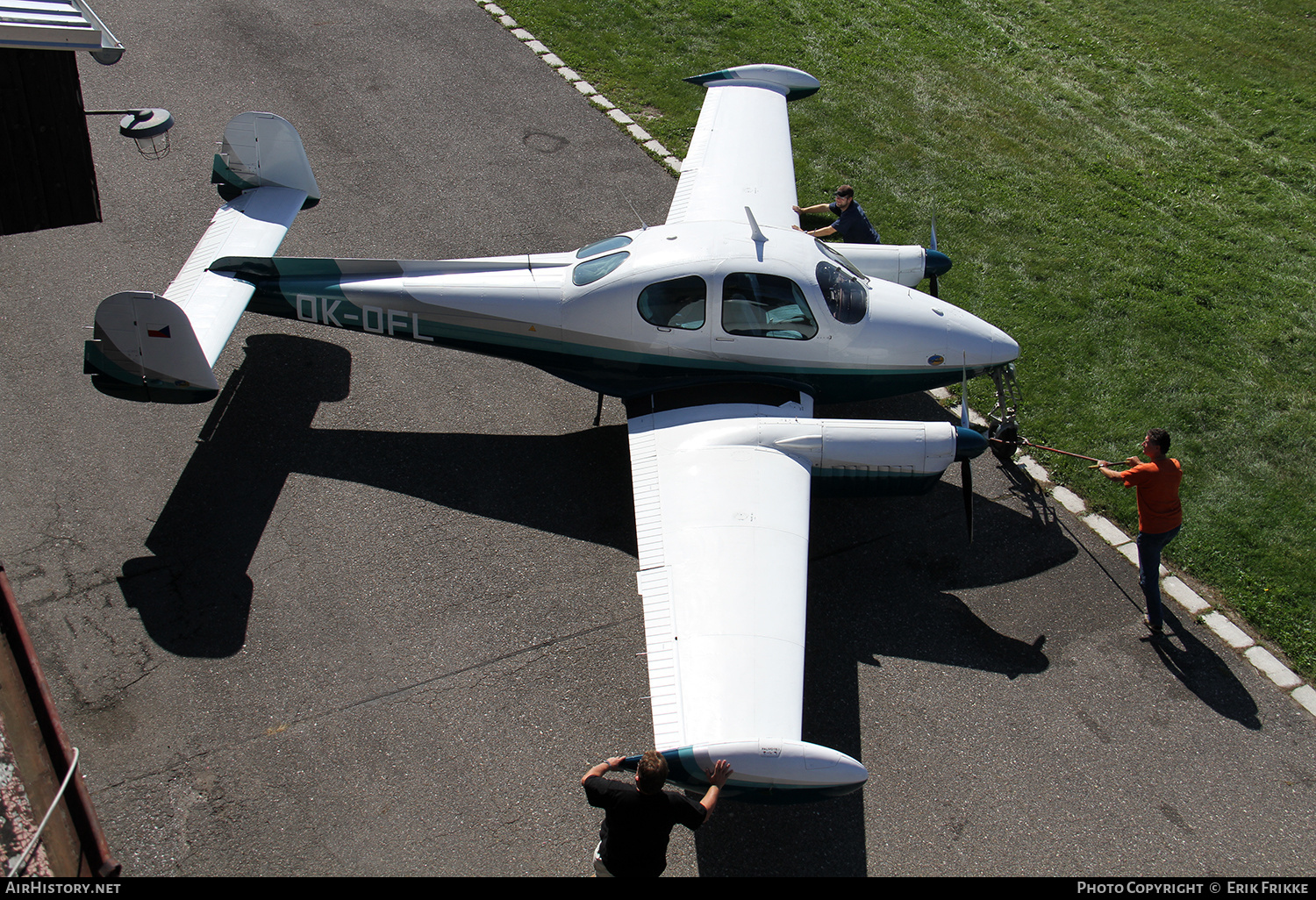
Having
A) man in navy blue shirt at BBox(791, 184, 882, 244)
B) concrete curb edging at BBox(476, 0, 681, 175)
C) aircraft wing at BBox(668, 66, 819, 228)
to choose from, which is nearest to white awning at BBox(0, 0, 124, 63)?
aircraft wing at BBox(668, 66, 819, 228)

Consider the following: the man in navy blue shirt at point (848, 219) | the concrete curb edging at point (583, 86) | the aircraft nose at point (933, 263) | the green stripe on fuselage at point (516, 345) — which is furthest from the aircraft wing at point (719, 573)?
the concrete curb edging at point (583, 86)

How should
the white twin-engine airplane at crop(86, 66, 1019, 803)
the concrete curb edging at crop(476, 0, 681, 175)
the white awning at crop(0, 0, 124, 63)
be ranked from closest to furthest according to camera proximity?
1. the white awning at crop(0, 0, 124, 63)
2. the white twin-engine airplane at crop(86, 66, 1019, 803)
3. the concrete curb edging at crop(476, 0, 681, 175)

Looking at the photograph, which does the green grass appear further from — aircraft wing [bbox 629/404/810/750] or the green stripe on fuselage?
aircraft wing [bbox 629/404/810/750]

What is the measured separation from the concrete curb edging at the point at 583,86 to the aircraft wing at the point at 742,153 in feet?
4.65

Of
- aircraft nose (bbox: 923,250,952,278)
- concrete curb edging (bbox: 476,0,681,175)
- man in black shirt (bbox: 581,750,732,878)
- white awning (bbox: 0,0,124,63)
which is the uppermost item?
white awning (bbox: 0,0,124,63)

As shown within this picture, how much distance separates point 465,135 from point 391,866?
12157 mm

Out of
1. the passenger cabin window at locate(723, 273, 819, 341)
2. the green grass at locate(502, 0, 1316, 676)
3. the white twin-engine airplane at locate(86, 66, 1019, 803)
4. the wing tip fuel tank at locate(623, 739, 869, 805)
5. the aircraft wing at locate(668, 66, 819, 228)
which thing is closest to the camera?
the wing tip fuel tank at locate(623, 739, 869, 805)

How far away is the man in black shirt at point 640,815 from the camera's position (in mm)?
5727

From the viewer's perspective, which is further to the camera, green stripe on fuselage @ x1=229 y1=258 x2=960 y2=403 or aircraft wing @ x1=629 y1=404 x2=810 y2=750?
green stripe on fuselage @ x1=229 y1=258 x2=960 y2=403

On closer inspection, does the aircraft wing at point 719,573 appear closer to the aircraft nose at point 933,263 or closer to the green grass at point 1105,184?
the aircraft nose at point 933,263

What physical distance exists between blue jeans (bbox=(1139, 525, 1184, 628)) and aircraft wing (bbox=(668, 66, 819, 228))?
544 centimetres

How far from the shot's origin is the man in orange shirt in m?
8.51

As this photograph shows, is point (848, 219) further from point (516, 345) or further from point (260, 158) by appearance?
point (260, 158)

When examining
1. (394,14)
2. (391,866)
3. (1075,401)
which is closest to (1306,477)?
(1075,401)
